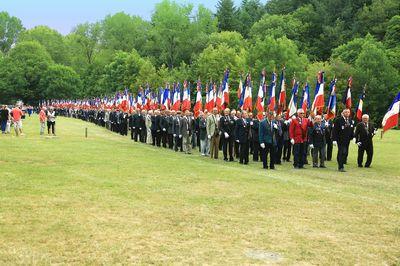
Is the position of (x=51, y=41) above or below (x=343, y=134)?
above

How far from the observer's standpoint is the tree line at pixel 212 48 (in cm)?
6762

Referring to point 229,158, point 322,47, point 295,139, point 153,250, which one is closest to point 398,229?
point 153,250

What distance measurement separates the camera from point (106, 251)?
300 inches

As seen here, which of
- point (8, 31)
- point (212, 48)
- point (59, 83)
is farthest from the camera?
point (8, 31)

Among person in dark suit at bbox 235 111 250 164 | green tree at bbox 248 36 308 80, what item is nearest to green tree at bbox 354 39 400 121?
green tree at bbox 248 36 308 80

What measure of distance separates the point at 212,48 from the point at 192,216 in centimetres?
6710

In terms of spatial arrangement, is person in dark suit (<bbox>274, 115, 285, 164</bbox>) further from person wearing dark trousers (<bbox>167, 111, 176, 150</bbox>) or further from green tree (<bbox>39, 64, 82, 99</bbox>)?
green tree (<bbox>39, 64, 82, 99</bbox>)

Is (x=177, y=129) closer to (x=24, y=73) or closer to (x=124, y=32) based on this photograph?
(x=24, y=73)

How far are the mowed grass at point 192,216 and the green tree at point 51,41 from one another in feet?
400

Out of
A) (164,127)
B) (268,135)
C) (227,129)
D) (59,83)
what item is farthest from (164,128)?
(59,83)

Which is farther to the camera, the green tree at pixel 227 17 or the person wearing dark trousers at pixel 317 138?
the green tree at pixel 227 17

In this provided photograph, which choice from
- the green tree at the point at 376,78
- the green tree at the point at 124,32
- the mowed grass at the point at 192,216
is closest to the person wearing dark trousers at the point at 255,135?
the mowed grass at the point at 192,216

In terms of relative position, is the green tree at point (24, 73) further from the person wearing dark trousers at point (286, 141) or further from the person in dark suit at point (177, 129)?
the person wearing dark trousers at point (286, 141)

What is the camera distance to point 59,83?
114 metres
